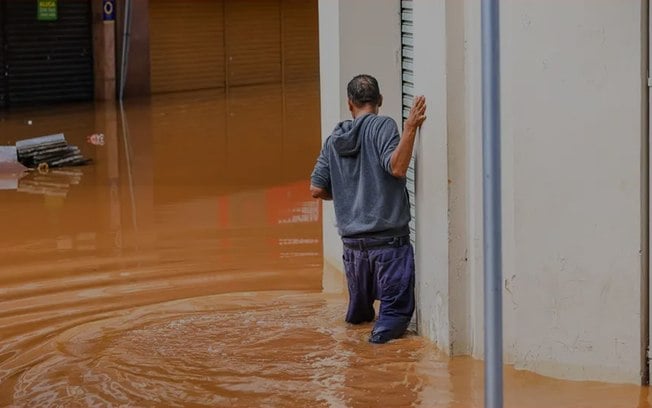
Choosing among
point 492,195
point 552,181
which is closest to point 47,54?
point 552,181

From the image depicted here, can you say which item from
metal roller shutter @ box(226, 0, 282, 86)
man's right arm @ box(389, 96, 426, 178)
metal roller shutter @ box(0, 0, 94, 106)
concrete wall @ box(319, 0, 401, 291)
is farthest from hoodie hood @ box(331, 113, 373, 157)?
metal roller shutter @ box(226, 0, 282, 86)

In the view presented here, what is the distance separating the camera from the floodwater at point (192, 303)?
7.19 metres

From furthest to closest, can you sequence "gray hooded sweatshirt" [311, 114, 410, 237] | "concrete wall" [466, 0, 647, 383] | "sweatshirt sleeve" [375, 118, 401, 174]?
"gray hooded sweatshirt" [311, 114, 410, 237] → "sweatshirt sleeve" [375, 118, 401, 174] → "concrete wall" [466, 0, 647, 383]

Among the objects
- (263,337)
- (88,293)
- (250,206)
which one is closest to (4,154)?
(250,206)

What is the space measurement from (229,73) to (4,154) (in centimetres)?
1171

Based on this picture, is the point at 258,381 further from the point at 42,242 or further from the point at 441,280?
the point at 42,242

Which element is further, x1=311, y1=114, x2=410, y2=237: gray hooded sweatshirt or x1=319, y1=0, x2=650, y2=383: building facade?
x1=311, y1=114, x2=410, y2=237: gray hooded sweatshirt

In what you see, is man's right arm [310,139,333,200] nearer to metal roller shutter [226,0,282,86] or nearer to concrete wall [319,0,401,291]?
concrete wall [319,0,401,291]

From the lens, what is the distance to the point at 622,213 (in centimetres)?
686

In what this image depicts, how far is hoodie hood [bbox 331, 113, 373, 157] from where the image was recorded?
802 centimetres

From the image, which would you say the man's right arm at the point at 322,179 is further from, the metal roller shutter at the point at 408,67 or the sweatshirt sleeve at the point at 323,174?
the metal roller shutter at the point at 408,67

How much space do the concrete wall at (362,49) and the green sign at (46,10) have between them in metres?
15.2

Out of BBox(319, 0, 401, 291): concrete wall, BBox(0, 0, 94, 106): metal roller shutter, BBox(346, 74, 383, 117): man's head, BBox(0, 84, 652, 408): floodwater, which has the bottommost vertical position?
BBox(0, 84, 652, 408): floodwater

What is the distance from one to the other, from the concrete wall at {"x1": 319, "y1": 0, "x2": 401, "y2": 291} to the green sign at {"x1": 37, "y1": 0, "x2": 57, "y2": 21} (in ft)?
50.0
